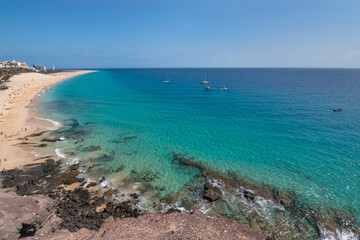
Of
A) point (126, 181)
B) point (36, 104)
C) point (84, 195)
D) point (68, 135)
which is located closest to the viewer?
point (84, 195)

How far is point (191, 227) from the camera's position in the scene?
17.0 meters

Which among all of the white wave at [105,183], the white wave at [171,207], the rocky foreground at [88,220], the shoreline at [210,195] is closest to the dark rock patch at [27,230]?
the rocky foreground at [88,220]

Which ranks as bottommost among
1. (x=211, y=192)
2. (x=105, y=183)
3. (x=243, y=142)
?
(x=211, y=192)

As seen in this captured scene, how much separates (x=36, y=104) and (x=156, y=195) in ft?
223

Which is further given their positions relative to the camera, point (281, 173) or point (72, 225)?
point (281, 173)

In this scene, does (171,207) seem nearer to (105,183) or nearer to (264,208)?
(105,183)

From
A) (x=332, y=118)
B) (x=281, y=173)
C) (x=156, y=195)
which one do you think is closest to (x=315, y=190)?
(x=281, y=173)

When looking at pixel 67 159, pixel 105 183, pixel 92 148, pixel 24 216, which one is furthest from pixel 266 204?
pixel 67 159

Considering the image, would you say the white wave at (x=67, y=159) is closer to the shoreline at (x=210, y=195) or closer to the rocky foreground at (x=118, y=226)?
the shoreline at (x=210, y=195)

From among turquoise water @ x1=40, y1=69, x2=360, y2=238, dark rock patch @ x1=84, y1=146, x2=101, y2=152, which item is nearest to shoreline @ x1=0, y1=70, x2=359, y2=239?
turquoise water @ x1=40, y1=69, x2=360, y2=238

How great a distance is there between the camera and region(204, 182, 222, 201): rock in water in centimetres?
2158

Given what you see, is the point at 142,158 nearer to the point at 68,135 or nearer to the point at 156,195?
the point at 156,195

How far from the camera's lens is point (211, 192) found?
22.2m

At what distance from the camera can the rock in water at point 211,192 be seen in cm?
2158
